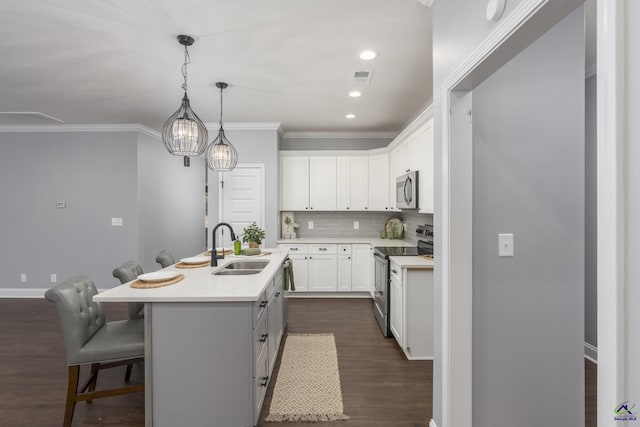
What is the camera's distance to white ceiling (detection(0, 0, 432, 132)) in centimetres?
214

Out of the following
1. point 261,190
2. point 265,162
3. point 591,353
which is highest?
point 265,162

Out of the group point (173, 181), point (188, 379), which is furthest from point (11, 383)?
point (173, 181)

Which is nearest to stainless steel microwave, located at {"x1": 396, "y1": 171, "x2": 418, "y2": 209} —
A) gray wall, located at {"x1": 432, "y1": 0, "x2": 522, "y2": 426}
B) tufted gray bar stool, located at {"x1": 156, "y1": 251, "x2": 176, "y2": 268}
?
gray wall, located at {"x1": 432, "y1": 0, "x2": 522, "y2": 426}

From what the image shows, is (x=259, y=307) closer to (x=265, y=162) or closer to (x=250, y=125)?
(x=265, y=162)

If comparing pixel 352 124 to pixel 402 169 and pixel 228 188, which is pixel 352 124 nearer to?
pixel 402 169

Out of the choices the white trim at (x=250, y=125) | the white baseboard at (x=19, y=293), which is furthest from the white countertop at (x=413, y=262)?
the white baseboard at (x=19, y=293)

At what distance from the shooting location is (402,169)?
164 inches

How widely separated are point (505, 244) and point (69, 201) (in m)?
5.96

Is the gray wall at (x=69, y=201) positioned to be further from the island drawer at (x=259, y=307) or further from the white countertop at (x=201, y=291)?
the island drawer at (x=259, y=307)

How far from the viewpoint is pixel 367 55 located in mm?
2748

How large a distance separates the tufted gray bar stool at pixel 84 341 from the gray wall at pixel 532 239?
2022 mm

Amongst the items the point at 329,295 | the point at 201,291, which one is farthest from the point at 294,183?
the point at 201,291

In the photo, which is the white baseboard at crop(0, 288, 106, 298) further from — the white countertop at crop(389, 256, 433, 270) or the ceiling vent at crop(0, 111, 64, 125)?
the white countertop at crop(389, 256, 433, 270)

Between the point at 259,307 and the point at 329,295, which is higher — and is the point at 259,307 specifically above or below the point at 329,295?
above
